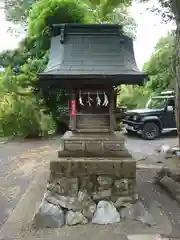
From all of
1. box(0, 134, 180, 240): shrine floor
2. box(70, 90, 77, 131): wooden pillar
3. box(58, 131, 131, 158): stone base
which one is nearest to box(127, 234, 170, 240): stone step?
box(0, 134, 180, 240): shrine floor

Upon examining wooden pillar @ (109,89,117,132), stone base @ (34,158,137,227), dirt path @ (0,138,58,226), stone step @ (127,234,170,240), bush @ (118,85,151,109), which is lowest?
stone step @ (127,234,170,240)

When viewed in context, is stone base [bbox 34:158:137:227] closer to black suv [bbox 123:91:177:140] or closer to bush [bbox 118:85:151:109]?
black suv [bbox 123:91:177:140]

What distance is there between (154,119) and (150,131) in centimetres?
50

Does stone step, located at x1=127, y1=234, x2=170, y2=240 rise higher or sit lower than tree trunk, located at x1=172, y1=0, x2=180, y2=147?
lower

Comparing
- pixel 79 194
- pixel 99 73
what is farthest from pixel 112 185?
pixel 99 73

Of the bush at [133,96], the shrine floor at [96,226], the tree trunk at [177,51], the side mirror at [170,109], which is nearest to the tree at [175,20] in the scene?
the tree trunk at [177,51]

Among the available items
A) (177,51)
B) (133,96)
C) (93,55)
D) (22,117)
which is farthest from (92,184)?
(133,96)

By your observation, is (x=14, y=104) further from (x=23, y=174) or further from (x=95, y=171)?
(x=95, y=171)

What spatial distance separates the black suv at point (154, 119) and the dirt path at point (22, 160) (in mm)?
434

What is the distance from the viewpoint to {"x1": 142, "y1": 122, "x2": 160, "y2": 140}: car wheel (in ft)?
33.3

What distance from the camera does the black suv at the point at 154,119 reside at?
10.1 metres

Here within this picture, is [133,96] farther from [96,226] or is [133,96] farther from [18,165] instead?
[96,226]

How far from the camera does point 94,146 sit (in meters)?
3.87

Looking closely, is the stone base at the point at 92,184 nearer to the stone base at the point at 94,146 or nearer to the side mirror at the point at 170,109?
the stone base at the point at 94,146
